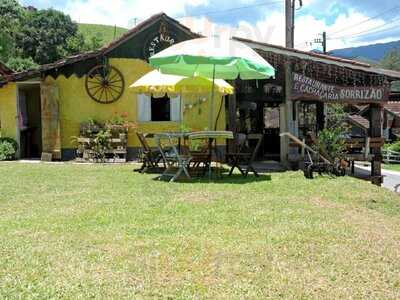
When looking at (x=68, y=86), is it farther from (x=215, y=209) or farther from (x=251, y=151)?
(x=215, y=209)

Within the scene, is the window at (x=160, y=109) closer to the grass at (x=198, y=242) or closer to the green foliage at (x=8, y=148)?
the green foliage at (x=8, y=148)

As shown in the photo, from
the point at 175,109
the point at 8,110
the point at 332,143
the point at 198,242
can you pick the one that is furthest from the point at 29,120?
the point at 198,242

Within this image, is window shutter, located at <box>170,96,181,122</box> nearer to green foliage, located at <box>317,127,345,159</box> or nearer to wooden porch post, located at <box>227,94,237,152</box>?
wooden porch post, located at <box>227,94,237,152</box>

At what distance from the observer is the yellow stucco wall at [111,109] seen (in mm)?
15234

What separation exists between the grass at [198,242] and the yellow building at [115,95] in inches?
242

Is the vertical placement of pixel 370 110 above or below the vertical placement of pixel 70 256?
above

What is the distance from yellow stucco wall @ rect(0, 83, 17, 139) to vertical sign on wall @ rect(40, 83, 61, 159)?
50.1 inches

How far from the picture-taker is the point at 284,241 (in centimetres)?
557

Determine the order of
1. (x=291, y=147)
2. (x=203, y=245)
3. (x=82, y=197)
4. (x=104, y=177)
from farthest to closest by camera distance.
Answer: (x=291, y=147) → (x=104, y=177) → (x=82, y=197) → (x=203, y=245)

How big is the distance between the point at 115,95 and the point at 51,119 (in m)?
1.90

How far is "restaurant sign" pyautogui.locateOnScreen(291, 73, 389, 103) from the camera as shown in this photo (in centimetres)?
1302

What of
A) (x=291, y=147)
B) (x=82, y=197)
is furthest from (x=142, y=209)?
(x=291, y=147)

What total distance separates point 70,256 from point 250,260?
1.66 meters

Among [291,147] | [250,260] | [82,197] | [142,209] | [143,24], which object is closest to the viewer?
[250,260]
